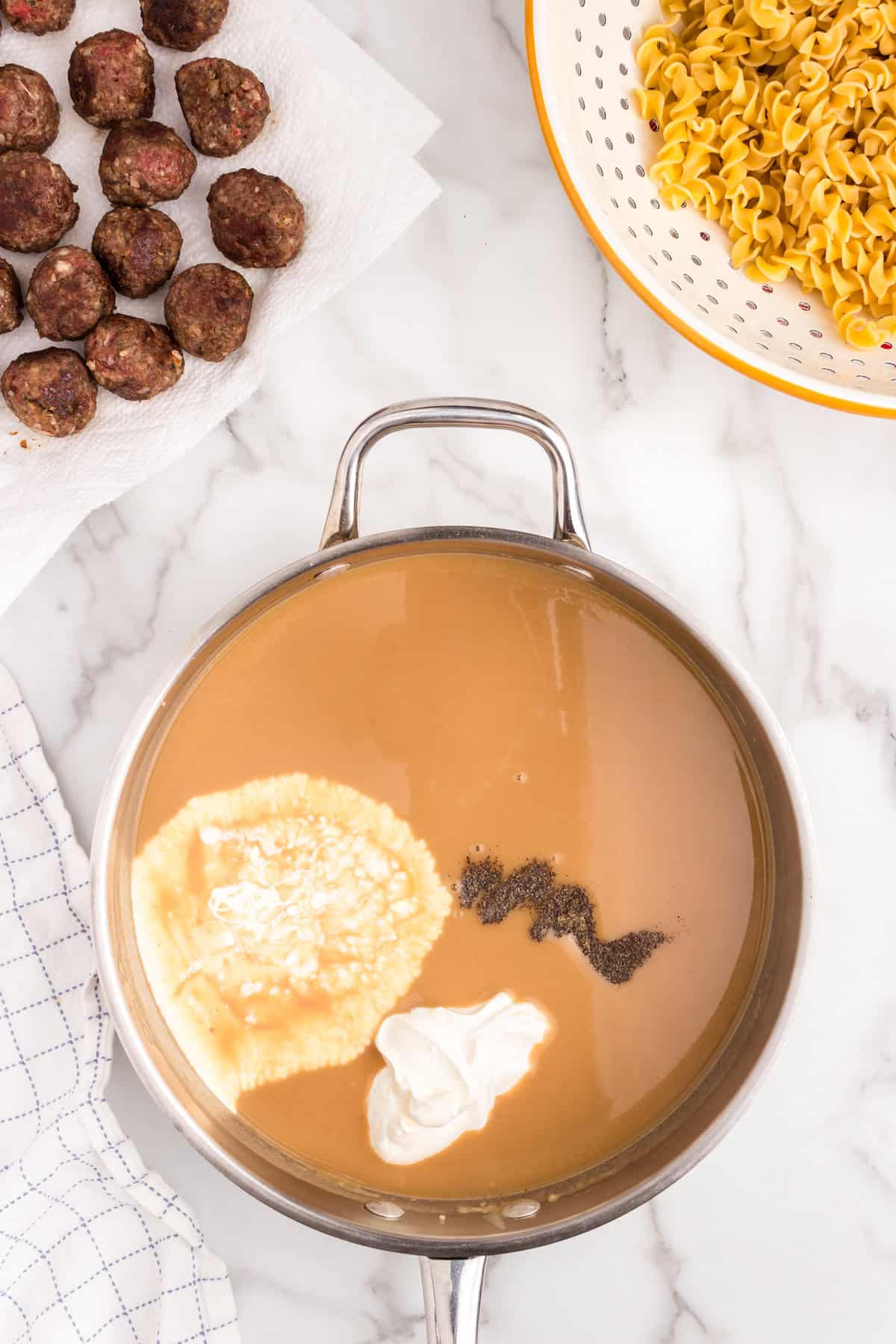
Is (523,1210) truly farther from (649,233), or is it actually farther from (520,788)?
(649,233)

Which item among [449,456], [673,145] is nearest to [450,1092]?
[449,456]

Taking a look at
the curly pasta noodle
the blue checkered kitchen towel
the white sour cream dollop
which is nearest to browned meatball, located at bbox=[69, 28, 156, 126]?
the curly pasta noodle

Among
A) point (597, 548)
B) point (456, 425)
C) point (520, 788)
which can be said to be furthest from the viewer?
point (597, 548)

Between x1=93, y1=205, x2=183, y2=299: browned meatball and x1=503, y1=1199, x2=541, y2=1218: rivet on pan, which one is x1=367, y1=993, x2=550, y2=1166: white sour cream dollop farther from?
x1=93, y1=205, x2=183, y2=299: browned meatball

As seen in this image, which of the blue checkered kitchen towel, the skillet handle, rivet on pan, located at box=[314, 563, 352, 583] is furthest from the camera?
the blue checkered kitchen towel

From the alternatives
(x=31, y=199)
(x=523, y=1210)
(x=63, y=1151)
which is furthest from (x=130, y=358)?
(x=523, y=1210)

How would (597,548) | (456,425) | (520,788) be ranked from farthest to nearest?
(597,548)
(520,788)
(456,425)
